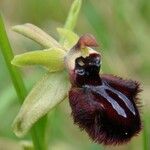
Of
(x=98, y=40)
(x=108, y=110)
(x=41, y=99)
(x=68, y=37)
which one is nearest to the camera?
(x=108, y=110)

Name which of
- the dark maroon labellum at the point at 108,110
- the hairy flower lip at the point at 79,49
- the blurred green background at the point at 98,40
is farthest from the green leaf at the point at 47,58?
the blurred green background at the point at 98,40

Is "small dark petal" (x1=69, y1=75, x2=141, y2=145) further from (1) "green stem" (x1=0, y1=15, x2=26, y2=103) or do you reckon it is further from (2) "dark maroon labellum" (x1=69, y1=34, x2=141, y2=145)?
(1) "green stem" (x1=0, y1=15, x2=26, y2=103)

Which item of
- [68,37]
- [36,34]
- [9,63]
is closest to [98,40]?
[68,37]

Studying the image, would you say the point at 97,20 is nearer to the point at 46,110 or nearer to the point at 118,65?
the point at 118,65

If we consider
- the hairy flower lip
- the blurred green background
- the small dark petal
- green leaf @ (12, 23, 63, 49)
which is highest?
green leaf @ (12, 23, 63, 49)

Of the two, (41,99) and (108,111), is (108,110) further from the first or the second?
(41,99)

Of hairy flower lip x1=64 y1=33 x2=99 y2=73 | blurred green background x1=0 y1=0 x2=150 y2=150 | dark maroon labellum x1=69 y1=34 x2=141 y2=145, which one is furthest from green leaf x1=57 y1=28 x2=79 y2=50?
blurred green background x1=0 y1=0 x2=150 y2=150

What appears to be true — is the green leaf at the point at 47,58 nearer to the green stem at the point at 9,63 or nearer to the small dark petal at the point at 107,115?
the green stem at the point at 9,63
